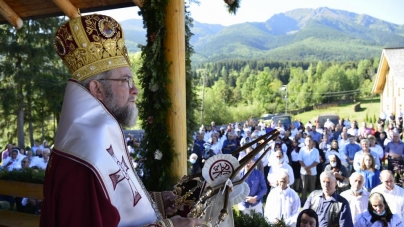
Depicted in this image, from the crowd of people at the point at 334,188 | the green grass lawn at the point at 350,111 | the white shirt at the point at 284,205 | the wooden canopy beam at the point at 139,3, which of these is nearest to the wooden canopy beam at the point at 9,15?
the wooden canopy beam at the point at 139,3

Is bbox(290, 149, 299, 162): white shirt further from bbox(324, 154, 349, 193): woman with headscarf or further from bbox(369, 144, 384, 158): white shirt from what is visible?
bbox(324, 154, 349, 193): woman with headscarf

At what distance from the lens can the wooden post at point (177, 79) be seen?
157 inches

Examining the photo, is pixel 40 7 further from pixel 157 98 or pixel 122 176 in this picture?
pixel 122 176

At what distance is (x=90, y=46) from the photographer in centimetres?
218

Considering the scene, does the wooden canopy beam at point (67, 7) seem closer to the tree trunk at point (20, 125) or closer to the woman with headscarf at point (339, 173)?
the woman with headscarf at point (339, 173)

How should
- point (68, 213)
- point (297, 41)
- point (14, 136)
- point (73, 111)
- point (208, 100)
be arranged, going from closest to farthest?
point (68, 213) → point (73, 111) → point (14, 136) → point (208, 100) → point (297, 41)

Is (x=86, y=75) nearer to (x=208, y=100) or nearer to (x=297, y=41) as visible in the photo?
(x=208, y=100)

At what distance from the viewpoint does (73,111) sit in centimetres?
190

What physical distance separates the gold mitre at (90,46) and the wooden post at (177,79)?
174 cm

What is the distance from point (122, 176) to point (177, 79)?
2.23 meters

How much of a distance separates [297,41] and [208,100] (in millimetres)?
133822

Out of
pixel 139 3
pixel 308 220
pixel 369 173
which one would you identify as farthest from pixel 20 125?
pixel 308 220

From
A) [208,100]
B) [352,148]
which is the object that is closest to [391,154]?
[352,148]

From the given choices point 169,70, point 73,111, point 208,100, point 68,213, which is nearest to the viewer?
point 68,213
